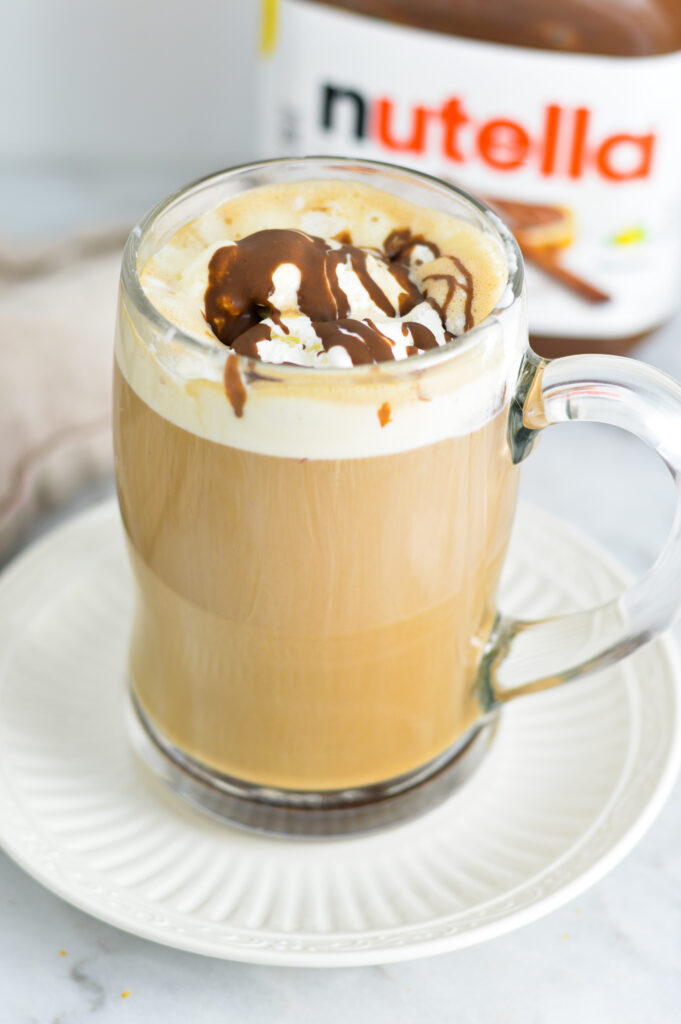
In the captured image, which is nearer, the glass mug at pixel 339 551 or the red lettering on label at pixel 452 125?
the glass mug at pixel 339 551

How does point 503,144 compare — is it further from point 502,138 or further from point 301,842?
point 301,842

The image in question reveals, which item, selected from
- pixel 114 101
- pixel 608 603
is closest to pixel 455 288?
pixel 608 603

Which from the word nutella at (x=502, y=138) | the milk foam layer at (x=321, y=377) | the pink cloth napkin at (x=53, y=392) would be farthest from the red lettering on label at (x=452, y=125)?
the milk foam layer at (x=321, y=377)

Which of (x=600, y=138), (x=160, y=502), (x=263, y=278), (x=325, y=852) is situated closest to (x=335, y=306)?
(x=263, y=278)

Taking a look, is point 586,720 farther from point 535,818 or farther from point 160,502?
point 160,502

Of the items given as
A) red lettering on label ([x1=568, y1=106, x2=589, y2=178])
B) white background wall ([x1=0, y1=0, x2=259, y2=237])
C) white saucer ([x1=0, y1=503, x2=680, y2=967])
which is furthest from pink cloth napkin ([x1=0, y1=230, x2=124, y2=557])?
red lettering on label ([x1=568, y1=106, x2=589, y2=178])

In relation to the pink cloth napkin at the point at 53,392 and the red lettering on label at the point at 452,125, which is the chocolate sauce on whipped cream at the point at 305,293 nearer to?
the pink cloth napkin at the point at 53,392
